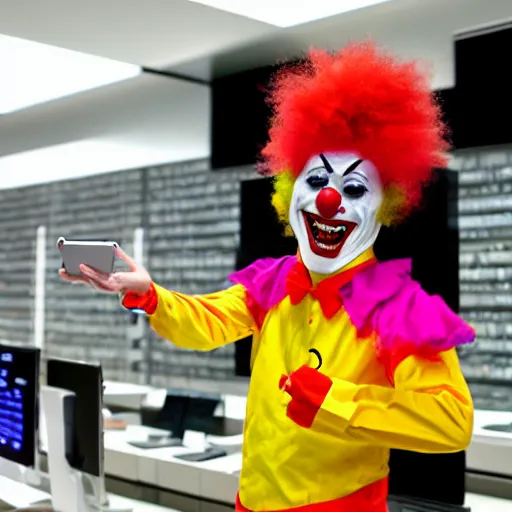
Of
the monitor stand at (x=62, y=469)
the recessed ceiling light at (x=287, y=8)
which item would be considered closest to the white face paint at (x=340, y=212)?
the monitor stand at (x=62, y=469)

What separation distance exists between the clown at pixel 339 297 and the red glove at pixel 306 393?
4.3 inches

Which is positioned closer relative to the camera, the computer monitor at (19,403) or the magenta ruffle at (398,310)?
the magenta ruffle at (398,310)

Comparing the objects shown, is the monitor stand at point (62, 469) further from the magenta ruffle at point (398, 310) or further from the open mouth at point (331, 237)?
the open mouth at point (331, 237)

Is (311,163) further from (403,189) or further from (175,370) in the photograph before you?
(175,370)

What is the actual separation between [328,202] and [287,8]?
64.4 inches

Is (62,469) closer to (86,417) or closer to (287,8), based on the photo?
(86,417)

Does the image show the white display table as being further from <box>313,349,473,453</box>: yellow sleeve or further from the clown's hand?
the clown's hand

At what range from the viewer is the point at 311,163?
1.90 meters

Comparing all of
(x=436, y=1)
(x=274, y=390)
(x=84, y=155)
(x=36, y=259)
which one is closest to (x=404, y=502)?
(x=274, y=390)

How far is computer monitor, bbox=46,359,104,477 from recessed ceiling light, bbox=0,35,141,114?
6.04ft

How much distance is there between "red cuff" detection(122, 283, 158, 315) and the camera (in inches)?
75.0

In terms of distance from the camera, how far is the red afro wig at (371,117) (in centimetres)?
182

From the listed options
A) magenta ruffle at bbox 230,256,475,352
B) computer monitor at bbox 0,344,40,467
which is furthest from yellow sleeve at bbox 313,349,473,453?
computer monitor at bbox 0,344,40,467

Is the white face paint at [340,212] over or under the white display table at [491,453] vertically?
over
